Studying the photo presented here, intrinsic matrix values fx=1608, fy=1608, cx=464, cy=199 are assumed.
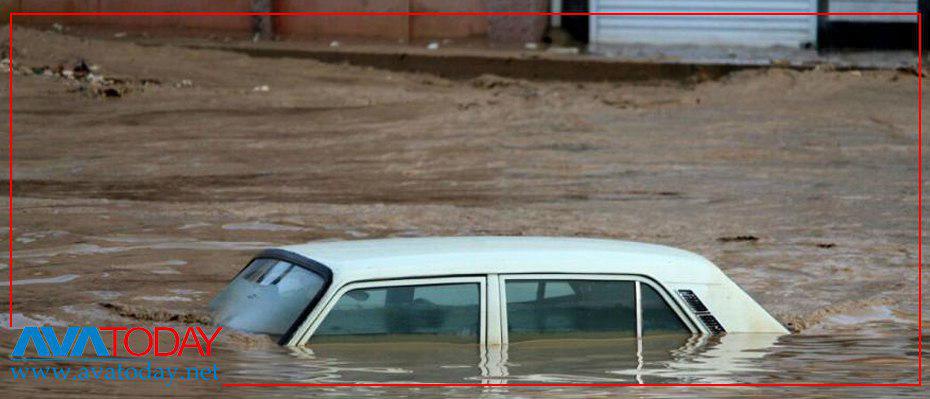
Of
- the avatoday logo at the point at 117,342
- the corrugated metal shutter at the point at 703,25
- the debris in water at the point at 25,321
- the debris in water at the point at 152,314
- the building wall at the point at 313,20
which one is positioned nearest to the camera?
the avatoday logo at the point at 117,342

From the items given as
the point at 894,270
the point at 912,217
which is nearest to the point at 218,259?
the point at 894,270

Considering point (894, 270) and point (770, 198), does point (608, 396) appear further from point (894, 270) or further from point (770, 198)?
point (770, 198)

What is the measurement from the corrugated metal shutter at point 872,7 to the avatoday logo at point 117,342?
57.9 ft

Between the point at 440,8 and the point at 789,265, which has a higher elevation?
the point at 440,8

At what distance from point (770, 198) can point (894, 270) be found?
9.50 ft

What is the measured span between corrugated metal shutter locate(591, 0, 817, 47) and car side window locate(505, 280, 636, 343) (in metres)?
16.7

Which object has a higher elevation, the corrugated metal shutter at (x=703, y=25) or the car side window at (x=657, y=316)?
the corrugated metal shutter at (x=703, y=25)

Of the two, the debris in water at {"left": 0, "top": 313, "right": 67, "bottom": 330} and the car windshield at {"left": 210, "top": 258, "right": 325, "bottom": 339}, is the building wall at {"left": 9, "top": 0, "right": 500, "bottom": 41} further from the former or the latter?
the car windshield at {"left": 210, "top": 258, "right": 325, "bottom": 339}

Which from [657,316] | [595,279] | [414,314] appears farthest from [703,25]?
[414,314]

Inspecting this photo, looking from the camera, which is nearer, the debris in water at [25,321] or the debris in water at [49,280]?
the debris in water at [25,321]

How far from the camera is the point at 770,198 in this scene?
548 inches

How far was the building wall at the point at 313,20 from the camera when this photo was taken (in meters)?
22.2

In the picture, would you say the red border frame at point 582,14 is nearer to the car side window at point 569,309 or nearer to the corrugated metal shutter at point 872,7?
the corrugated metal shutter at point 872,7

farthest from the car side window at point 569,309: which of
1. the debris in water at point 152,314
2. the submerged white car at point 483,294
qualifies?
the debris in water at point 152,314
